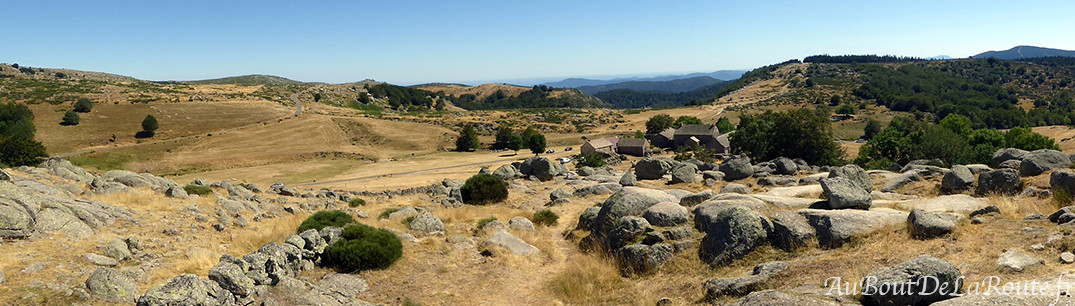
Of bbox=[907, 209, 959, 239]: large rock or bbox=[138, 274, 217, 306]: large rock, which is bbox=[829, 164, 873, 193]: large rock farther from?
bbox=[138, 274, 217, 306]: large rock

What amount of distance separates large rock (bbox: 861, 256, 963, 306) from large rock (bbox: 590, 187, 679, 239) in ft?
37.6

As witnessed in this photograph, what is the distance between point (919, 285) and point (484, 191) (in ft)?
91.4

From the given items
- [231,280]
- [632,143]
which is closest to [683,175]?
[231,280]

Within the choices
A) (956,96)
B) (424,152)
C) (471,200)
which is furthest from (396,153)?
(956,96)

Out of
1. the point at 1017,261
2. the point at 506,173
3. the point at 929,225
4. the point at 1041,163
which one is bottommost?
the point at 506,173

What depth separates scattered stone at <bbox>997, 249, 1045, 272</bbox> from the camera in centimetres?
1070

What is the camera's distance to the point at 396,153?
98750 millimetres

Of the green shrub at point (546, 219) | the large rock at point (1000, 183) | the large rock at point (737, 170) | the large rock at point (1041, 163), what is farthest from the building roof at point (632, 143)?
the large rock at point (1000, 183)

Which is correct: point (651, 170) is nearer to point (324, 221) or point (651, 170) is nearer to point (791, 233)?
point (791, 233)

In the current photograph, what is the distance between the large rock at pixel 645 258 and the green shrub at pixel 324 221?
1276 centimetres

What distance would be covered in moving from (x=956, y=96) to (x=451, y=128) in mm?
208416

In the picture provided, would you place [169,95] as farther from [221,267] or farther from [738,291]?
[738,291]

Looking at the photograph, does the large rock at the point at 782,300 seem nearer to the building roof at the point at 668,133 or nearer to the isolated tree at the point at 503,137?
the building roof at the point at 668,133

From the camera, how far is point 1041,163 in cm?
2370
